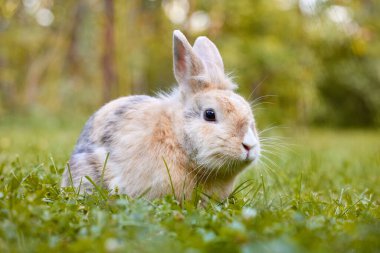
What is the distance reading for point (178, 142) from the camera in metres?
3.28

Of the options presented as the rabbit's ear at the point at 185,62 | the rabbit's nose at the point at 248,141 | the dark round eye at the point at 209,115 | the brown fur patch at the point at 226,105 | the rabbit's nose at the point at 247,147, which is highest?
the rabbit's ear at the point at 185,62

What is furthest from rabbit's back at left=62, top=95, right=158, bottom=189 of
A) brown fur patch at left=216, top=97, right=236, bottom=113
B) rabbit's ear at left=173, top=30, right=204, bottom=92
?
brown fur patch at left=216, top=97, right=236, bottom=113

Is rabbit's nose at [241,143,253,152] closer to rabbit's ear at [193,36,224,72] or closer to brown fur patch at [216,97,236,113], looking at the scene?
brown fur patch at [216,97,236,113]

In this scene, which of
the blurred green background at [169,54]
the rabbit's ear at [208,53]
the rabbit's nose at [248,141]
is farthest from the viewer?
the blurred green background at [169,54]

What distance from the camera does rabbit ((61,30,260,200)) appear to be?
10.3 feet

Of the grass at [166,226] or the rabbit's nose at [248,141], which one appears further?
the rabbit's nose at [248,141]

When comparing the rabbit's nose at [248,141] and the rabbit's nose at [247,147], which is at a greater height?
the rabbit's nose at [248,141]

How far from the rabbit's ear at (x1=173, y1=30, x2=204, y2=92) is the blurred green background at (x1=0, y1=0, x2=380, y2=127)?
13.1 feet

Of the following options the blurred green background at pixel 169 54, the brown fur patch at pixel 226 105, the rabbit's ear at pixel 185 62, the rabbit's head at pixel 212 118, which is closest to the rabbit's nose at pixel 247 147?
the rabbit's head at pixel 212 118

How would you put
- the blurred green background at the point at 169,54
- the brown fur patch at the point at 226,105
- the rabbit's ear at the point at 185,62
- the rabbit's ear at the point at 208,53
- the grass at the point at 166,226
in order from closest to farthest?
the grass at the point at 166,226 → the brown fur patch at the point at 226,105 → the rabbit's ear at the point at 185,62 → the rabbit's ear at the point at 208,53 → the blurred green background at the point at 169,54

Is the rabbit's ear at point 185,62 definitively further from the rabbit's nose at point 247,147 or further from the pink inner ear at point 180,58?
the rabbit's nose at point 247,147

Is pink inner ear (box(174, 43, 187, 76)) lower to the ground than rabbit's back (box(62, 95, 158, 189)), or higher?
higher

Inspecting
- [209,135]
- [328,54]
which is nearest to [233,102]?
[209,135]

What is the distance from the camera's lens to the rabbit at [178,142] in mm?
3137
